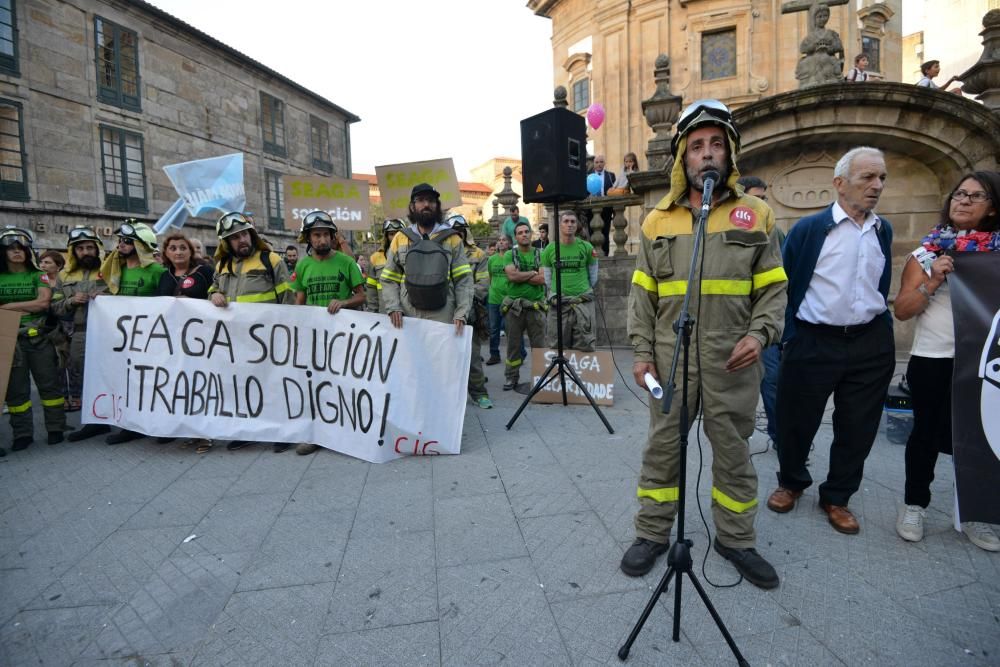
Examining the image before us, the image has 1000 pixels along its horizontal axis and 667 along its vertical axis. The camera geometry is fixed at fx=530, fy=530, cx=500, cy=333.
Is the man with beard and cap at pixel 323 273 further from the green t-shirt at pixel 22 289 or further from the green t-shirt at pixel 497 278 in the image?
the green t-shirt at pixel 497 278

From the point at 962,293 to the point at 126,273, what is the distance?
6707 mm

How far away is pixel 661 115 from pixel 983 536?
7628 millimetres

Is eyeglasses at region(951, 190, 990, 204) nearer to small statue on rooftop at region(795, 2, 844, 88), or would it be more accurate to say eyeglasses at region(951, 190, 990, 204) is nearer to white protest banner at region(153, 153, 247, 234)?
small statue on rooftop at region(795, 2, 844, 88)

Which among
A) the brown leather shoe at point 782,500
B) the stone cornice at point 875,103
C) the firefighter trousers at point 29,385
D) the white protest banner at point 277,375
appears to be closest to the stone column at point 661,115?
the stone cornice at point 875,103

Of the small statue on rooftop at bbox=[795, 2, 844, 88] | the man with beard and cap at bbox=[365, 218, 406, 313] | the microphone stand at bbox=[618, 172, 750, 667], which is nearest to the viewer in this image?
the microphone stand at bbox=[618, 172, 750, 667]

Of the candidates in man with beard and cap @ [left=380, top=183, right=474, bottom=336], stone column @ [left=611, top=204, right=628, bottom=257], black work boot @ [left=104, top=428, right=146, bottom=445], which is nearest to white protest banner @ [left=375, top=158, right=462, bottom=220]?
stone column @ [left=611, top=204, right=628, bottom=257]

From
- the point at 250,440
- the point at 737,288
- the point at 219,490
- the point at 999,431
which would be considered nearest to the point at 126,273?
the point at 250,440

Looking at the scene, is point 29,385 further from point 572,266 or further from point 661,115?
point 661,115

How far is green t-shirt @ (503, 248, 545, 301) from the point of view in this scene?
675 centimetres

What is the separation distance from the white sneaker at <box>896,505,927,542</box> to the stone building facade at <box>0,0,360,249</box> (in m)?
19.8

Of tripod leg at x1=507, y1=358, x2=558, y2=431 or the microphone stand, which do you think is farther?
tripod leg at x1=507, y1=358, x2=558, y2=431

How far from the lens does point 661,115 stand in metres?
8.84

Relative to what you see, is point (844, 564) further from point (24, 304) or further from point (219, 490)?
point (24, 304)

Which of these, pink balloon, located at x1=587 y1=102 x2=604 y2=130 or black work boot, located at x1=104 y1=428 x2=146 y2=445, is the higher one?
pink balloon, located at x1=587 y1=102 x2=604 y2=130
